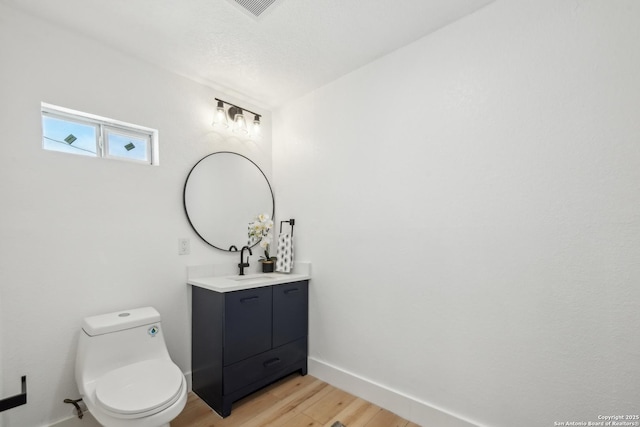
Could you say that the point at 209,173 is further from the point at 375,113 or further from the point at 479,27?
the point at 479,27

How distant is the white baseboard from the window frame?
2.03m

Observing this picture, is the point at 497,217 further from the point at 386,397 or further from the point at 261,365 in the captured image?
the point at 261,365

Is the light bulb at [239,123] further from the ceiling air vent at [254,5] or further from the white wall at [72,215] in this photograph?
the ceiling air vent at [254,5]

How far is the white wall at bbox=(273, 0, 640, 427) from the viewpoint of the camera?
125 centimetres

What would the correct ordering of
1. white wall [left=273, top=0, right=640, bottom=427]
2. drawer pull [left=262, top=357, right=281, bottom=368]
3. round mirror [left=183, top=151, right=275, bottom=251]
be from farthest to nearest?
round mirror [left=183, top=151, right=275, bottom=251] < drawer pull [left=262, top=357, right=281, bottom=368] < white wall [left=273, top=0, right=640, bottom=427]

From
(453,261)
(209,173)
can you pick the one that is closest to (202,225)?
(209,173)

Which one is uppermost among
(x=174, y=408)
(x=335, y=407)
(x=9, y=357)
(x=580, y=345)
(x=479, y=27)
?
(x=479, y=27)

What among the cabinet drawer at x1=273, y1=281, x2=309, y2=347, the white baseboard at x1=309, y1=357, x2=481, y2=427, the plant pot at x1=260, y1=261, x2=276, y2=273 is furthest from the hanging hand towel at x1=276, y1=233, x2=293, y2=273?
the white baseboard at x1=309, y1=357, x2=481, y2=427

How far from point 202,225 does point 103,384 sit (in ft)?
3.71

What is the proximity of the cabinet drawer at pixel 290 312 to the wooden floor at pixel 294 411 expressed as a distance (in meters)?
0.36

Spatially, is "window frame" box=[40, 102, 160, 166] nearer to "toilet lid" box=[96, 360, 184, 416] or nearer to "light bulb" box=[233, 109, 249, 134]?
"light bulb" box=[233, 109, 249, 134]

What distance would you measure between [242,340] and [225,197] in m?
1.14

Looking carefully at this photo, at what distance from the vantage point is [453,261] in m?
1.68

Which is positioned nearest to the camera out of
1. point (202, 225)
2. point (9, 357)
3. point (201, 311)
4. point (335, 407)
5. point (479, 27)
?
point (9, 357)
